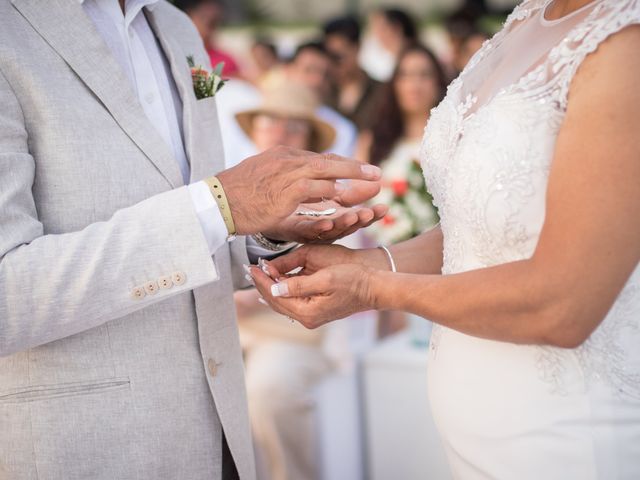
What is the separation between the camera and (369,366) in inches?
166

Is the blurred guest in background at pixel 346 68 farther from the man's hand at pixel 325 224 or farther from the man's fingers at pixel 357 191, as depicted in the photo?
the man's fingers at pixel 357 191

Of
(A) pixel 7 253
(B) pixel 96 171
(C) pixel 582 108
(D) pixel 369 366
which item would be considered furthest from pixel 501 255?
(D) pixel 369 366

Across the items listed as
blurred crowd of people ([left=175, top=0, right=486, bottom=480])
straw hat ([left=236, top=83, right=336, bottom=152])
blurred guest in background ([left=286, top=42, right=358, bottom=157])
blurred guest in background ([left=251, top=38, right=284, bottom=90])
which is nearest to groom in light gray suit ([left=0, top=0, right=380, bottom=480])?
blurred crowd of people ([left=175, top=0, right=486, bottom=480])

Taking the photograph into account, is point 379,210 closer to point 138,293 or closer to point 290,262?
point 290,262

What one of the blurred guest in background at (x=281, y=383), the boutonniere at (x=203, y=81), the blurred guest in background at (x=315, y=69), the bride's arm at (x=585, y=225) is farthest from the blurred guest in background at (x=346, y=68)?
the bride's arm at (x=585, y=225)

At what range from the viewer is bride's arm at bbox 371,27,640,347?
1.52 meters

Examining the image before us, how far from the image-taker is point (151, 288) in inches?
69.8

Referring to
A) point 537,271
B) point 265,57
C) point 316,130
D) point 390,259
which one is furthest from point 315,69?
point 537,271

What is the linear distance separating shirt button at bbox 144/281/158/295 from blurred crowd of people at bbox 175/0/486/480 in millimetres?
1290

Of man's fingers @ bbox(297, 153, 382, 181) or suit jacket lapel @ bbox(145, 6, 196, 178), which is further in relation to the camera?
suit jacket lapel @ bbox(145, 6, 196, 178)

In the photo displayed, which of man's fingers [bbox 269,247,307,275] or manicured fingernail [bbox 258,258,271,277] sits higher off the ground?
manicured fingernail [bbox 258,258,271,277]

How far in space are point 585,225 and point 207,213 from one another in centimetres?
81

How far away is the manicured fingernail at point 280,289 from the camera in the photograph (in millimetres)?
1929

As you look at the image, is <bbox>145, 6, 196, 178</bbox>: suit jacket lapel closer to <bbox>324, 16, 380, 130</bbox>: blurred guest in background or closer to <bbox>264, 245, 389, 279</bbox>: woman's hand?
<bbox>264, 245, 389, 279</bbox>: woman's hand
